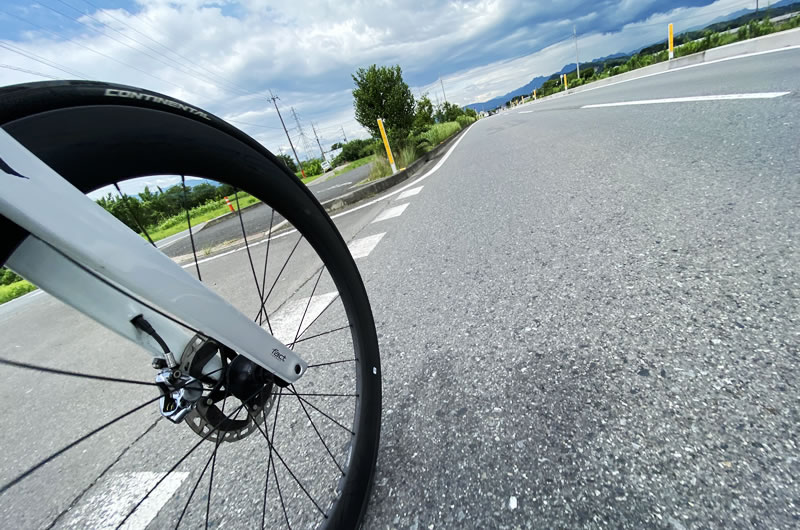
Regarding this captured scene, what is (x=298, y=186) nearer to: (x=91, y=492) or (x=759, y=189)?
(x=91, y=492)

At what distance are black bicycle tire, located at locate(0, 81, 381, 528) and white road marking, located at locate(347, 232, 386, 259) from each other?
2236mm

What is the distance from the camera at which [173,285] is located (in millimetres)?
653

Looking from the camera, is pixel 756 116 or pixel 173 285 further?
pixel 756 116

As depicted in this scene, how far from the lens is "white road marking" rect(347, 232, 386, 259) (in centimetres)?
326

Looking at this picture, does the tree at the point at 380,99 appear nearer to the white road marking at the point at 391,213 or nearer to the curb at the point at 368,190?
the curb at the point at 368,190

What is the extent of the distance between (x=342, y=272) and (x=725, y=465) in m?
1.06

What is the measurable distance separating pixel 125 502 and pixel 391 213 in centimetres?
373

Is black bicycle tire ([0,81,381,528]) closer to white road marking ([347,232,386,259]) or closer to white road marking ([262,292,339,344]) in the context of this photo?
white road marking ([262,292,339,344])

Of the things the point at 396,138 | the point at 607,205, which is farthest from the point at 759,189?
the point at 396,138

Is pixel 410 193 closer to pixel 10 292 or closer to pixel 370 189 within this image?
pixel 370 189

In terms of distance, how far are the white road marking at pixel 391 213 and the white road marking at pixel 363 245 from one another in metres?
0.70

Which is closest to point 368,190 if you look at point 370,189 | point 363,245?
point 370,189

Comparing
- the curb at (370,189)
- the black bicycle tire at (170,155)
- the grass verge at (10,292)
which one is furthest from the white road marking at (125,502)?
the grass verge at (10,292)

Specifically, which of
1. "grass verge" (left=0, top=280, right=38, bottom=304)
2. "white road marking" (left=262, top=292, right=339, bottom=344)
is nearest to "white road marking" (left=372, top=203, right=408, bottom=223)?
"white road marking" (left=262, top=292, right=339, bottom=344)
